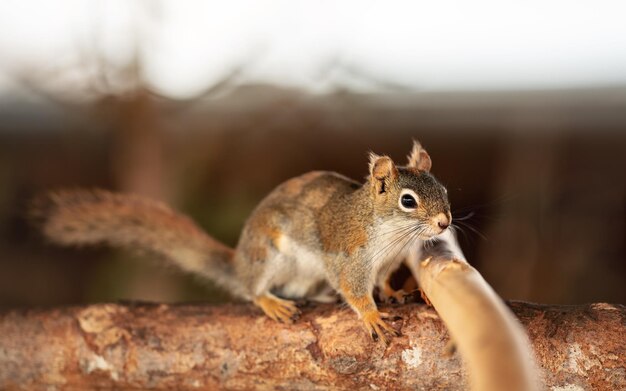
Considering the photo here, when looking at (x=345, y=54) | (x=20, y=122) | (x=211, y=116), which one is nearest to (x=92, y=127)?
(x=20, y=122)

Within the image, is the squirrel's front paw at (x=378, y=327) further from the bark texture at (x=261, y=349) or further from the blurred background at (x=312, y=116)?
the blurred background at (x=312, y=116)

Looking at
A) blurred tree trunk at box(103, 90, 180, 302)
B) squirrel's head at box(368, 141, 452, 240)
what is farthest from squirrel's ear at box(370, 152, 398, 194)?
blurred tree trunk at box(103, 90, 180, 302)

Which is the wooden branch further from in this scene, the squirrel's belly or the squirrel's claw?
the squirrel's belly

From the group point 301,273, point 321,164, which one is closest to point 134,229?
point 301,273

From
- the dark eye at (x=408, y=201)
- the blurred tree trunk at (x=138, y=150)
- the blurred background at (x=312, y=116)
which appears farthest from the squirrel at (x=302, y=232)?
the blurred tree trunk at (x=138, y=150)

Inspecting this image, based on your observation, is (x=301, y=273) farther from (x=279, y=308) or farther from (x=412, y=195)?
(x=412, y=195)

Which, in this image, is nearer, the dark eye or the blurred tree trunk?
the dark eye

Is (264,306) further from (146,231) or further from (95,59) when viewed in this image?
(95,59)
